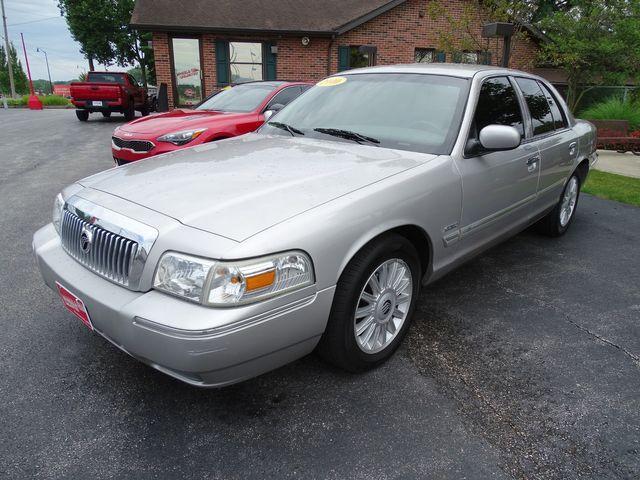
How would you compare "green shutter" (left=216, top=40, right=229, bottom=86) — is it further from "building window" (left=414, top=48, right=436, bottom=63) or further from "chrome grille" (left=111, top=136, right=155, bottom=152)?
"chrome grille" (left=111, top=136, right=155, bottom=152)

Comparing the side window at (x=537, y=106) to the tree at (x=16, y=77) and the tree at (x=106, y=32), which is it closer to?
the tree at (x=106, y=32)

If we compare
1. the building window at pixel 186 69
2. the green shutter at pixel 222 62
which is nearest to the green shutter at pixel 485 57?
the green shutter at pixel 222 62

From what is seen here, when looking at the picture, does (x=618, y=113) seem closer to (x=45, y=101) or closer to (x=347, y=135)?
(x=347, y=135)

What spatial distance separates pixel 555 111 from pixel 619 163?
644 centimetres

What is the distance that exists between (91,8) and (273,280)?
42.4m

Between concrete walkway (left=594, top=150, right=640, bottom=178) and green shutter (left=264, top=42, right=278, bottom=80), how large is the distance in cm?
1115

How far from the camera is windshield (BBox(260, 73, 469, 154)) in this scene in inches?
121

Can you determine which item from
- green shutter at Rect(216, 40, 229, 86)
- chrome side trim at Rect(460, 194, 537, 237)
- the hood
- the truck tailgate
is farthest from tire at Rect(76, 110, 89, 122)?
chrome side trim at Rect(460, 194, 537, 237)

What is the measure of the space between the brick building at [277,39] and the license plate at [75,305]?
609 inches

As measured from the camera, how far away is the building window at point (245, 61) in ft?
56.8

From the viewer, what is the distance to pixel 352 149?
3.02 metres

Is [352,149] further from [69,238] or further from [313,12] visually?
[313,12]

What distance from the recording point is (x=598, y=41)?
13305 millimetres

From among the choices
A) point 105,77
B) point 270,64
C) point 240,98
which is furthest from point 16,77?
point 240,98
